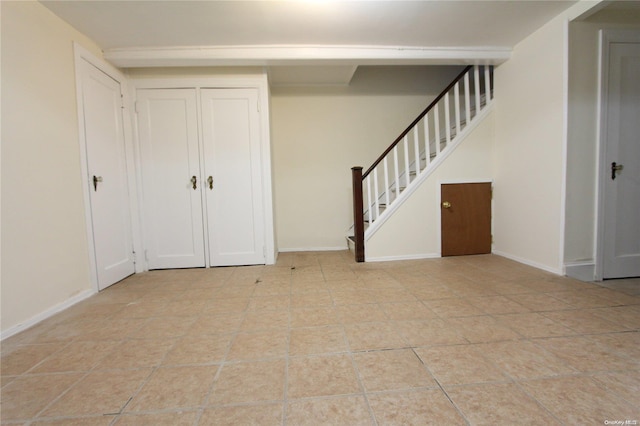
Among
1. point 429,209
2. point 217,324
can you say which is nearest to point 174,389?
point 217,324

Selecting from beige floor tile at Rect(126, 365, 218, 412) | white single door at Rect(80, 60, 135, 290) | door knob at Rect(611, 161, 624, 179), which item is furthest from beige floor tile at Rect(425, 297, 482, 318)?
white single door at Rect(80, 60, 135, 290)

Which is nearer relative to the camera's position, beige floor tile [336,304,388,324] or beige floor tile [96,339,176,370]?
beige floor tile [96,339,176,370]

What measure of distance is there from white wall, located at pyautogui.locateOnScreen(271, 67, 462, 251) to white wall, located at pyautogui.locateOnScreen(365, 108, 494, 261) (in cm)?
87

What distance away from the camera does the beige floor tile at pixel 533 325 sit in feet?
5.04

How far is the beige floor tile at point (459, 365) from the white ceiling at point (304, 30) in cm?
261

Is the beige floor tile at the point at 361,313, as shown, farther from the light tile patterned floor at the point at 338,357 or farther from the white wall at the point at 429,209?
the white wall at the point at 429,209

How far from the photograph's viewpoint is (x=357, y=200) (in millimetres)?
3281

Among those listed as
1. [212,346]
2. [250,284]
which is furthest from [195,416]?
[250,284]

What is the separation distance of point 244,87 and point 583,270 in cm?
408

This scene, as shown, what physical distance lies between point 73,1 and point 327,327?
10.2 feet

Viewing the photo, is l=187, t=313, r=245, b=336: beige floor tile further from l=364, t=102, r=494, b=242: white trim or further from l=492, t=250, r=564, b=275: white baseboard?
l=492, t=250, r=564, b=275: white baseboard

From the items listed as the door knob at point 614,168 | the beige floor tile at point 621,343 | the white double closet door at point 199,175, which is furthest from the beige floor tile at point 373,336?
the door knob at point 614,168

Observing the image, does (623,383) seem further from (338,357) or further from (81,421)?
A: (81,421)

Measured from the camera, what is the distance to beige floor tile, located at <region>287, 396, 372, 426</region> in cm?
98
